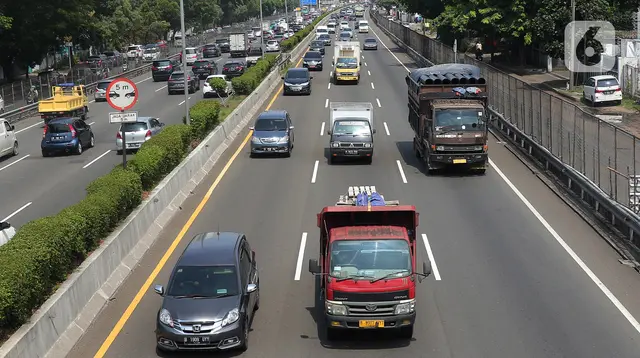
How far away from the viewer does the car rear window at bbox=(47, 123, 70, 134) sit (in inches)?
1481

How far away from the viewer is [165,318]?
1425 centimetres

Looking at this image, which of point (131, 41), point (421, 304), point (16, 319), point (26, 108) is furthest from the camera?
point (131, 41)

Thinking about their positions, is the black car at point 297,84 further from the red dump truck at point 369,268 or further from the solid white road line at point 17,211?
the red dump truck at point 369,268

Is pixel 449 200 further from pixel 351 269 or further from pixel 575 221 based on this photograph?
pixel 351 269

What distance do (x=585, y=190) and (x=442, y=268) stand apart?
730 cm

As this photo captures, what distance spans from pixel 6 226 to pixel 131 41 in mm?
105691

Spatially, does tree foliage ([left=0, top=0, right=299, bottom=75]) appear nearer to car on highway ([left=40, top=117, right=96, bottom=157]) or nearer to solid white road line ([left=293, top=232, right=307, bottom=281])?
car on highway ([left=40, top=117, right=96, bottom=157])

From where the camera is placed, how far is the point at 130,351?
48.6ft

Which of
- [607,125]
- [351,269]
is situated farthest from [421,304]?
[607,125]

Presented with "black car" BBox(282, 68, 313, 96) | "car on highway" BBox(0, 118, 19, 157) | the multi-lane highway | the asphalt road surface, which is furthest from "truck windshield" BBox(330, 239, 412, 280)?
"black car" BBox(282, 68, 313, 96)

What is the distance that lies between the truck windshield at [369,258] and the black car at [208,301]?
5.48ft

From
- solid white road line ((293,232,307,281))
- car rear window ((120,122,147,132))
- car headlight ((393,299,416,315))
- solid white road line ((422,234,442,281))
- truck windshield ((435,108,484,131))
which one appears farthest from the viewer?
car rear window ((120,122,147,132))

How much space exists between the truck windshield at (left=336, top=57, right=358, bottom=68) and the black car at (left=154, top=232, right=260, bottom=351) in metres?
44.2

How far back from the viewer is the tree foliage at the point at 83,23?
7125cm
